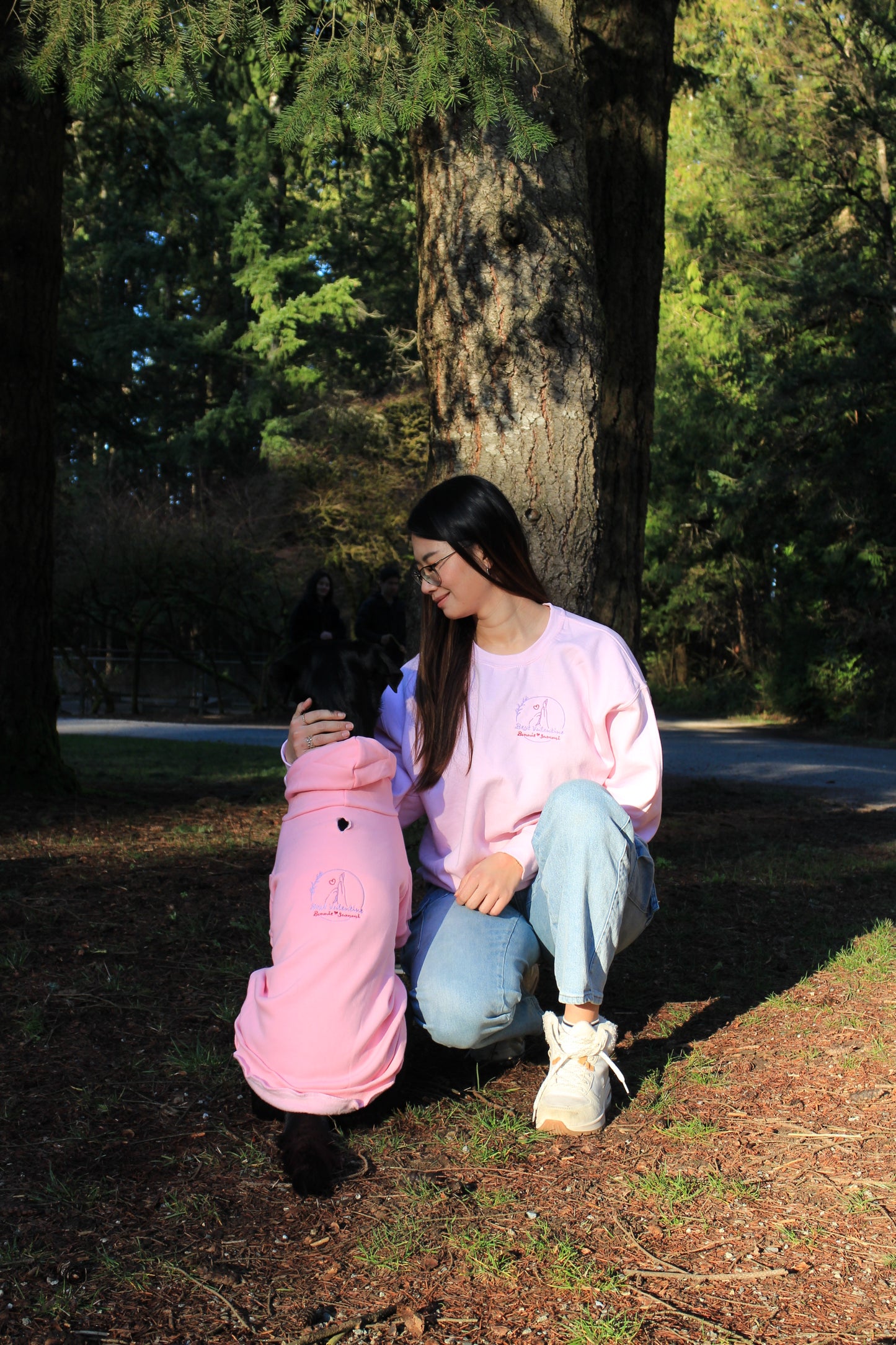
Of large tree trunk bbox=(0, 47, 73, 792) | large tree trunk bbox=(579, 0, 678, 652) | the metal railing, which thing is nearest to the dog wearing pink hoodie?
large tree trunk bbox=(579, 0, 678, 652)

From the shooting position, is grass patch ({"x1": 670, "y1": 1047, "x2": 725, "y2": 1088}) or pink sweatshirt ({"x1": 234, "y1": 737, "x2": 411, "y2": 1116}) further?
grass patch ({"x1": 670, "y1": 1047, "x2": 725, "y2": 1088})

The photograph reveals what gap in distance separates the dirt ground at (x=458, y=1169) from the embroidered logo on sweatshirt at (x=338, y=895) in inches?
23.1

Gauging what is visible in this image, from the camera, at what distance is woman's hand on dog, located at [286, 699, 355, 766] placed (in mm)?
2898

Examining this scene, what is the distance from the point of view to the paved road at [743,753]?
1143cm

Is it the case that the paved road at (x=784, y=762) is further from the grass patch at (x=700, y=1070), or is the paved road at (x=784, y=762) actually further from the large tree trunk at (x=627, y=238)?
the grass patch at (x=700, y=1070)

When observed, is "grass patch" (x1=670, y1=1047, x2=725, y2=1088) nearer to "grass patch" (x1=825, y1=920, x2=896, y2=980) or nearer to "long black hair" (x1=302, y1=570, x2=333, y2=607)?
"grass patch" (x1=825, y1=920, x2=896, y2=980)

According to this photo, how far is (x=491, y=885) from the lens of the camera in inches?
114

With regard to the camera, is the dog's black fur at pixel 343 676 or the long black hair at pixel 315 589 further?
the long black hair at pixel 315 589

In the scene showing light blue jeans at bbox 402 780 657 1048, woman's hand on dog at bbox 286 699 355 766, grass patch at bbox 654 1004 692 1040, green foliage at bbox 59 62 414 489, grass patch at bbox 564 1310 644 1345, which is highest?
green foliage at bbox 59 62 414 489

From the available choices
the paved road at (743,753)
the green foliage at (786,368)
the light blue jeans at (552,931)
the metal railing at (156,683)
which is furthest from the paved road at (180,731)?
the light blue jeans at (552,931)

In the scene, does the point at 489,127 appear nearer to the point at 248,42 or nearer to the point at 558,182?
the point at 558,182

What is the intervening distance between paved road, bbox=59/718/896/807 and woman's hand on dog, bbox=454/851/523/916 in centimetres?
754

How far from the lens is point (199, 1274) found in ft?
7.13

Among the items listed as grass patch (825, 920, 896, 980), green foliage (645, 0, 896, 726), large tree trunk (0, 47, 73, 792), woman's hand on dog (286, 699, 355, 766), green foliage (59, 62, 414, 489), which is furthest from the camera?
green foliage (59, 62, 414, 489)
